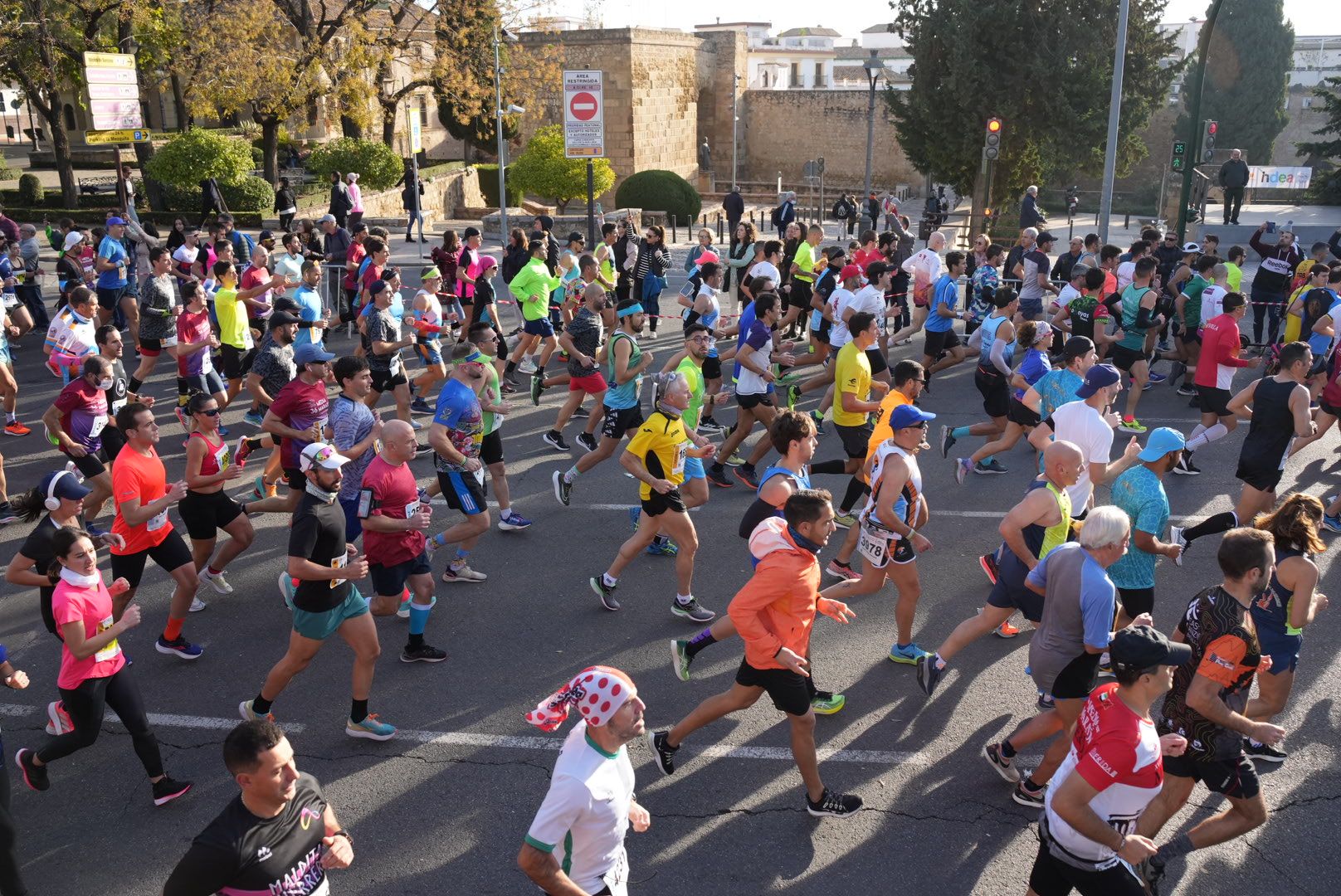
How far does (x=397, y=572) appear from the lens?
6.79m

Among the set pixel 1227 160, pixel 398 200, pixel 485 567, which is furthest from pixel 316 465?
pixel 398 200

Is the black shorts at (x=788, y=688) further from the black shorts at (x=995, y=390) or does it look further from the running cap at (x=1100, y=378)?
the black shorts at (x=995, y=390)

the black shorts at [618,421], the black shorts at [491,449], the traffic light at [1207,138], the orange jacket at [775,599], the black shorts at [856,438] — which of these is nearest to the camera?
the orange jacket at [775,599]

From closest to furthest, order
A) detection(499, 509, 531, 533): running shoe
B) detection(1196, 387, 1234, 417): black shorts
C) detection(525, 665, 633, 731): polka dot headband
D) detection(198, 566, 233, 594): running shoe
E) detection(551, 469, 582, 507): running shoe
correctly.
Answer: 1. detection(525, 665, 633, 731): polka dot headband
2. detection(198, 566, 233, 594): running shoe
3. detection(499, 509, 531, 533): running shoe
4. detection(551, 469, 582, 507): running shoe
5. detection(1196, 387, 1234, 417): black shorts

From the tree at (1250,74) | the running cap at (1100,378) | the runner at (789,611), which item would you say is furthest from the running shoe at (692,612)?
the tree at (1250,74)

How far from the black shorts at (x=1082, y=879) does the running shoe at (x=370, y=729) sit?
365 centimetres

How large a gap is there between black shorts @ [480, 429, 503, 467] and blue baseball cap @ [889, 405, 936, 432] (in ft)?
12.0

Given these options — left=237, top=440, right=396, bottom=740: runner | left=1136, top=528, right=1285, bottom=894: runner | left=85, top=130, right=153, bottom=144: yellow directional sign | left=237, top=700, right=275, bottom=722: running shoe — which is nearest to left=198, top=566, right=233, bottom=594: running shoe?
left=237, top=700, right=275, bottom=722: running shoe

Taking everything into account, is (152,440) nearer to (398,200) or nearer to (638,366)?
(638,366)

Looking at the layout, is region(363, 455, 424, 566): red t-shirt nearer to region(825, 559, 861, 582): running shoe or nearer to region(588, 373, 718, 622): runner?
region(588, 373, 718, 622): runner

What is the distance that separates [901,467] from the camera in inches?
255

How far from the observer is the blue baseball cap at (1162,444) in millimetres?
5957

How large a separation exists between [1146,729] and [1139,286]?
9.17 meters

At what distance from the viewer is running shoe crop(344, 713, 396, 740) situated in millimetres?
6133
